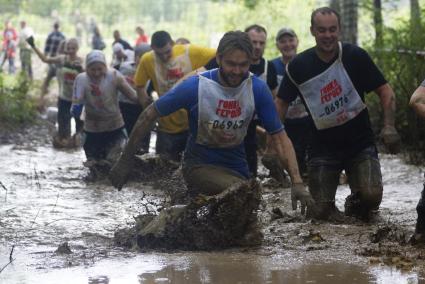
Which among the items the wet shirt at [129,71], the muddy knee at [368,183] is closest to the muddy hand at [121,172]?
the muddy knee at [368,183]

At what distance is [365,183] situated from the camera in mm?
7496

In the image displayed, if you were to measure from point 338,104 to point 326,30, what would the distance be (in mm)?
614

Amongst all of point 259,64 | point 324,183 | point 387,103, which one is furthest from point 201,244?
point 259,64

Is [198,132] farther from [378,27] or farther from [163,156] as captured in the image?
[378,27]

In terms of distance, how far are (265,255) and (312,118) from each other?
6.31 feet

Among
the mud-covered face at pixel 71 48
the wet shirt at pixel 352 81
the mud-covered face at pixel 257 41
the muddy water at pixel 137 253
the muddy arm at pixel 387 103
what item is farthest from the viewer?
the mud-covered face at pixel 71 48

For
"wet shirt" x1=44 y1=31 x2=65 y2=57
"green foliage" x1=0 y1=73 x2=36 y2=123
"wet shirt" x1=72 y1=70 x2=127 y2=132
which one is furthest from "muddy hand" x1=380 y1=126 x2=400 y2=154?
"wet shirt" x1=44 y1=31 x2=65 y2=57

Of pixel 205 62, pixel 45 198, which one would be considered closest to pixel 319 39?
pixel 205 62

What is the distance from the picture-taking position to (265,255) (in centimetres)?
599

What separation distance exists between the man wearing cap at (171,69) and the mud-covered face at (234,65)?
133 inches

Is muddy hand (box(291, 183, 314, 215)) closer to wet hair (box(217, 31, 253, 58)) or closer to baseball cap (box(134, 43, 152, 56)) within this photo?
wet hair (box(217, 31, 253, 58))

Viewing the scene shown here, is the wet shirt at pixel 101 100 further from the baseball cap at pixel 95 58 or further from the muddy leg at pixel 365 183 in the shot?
the muddy leg at pixel 365 183

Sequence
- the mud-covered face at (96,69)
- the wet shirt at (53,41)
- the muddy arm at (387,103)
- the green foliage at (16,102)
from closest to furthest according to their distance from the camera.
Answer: the muddy arm at (387,103) < the mud-covered face at (96,69) < the green foliage at (16,102) < the wet shirt at (53,41)

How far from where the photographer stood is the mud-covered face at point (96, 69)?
36.2ft
